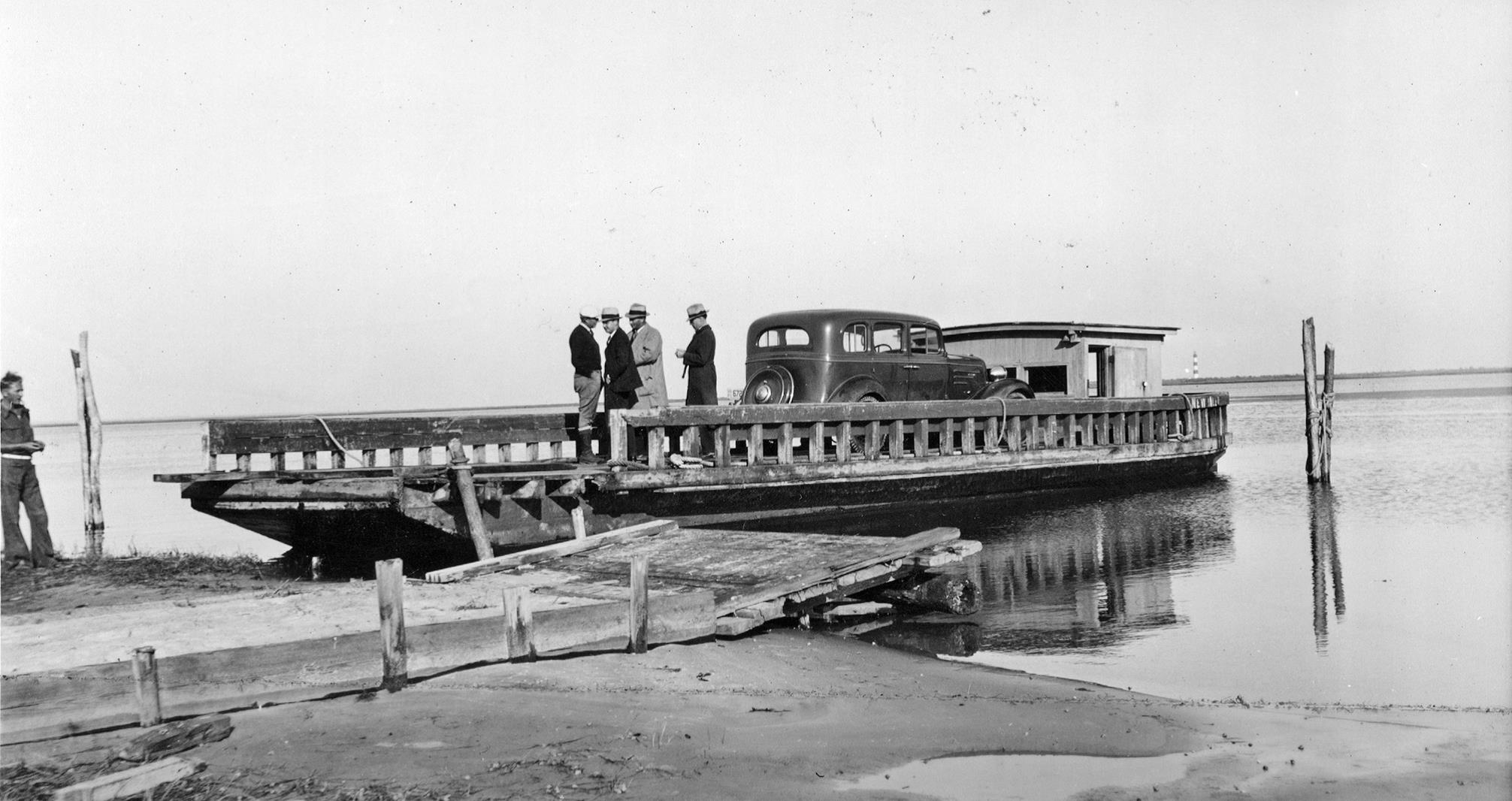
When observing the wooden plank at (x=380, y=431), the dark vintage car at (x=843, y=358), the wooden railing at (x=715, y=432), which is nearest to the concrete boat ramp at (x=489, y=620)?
the wooden railing at (x=715, y=432)

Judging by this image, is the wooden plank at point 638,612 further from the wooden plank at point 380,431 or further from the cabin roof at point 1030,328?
the cabin roof at point 1030,328

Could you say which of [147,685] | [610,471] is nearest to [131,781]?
[147,685]

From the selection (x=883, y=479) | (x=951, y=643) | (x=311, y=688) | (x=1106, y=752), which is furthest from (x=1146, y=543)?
(x=311, y=688)

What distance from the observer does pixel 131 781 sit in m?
3.94

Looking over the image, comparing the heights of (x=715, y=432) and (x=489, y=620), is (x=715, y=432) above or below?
above

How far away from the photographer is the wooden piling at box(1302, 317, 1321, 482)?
19.8 m

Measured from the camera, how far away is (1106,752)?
5.26 m

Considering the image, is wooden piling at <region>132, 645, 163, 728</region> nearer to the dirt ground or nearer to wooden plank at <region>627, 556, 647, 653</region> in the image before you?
the dirt ground

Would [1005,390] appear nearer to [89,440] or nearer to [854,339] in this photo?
[854,339]

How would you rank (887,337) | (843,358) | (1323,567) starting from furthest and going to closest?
(887,337), (843,358), (1323,567)

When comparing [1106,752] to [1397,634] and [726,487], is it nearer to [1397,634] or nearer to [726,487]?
[1397,634]

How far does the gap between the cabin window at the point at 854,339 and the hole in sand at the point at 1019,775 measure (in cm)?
948

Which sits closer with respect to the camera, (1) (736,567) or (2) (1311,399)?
(1) (736,567)

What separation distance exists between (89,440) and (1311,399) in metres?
20.5
